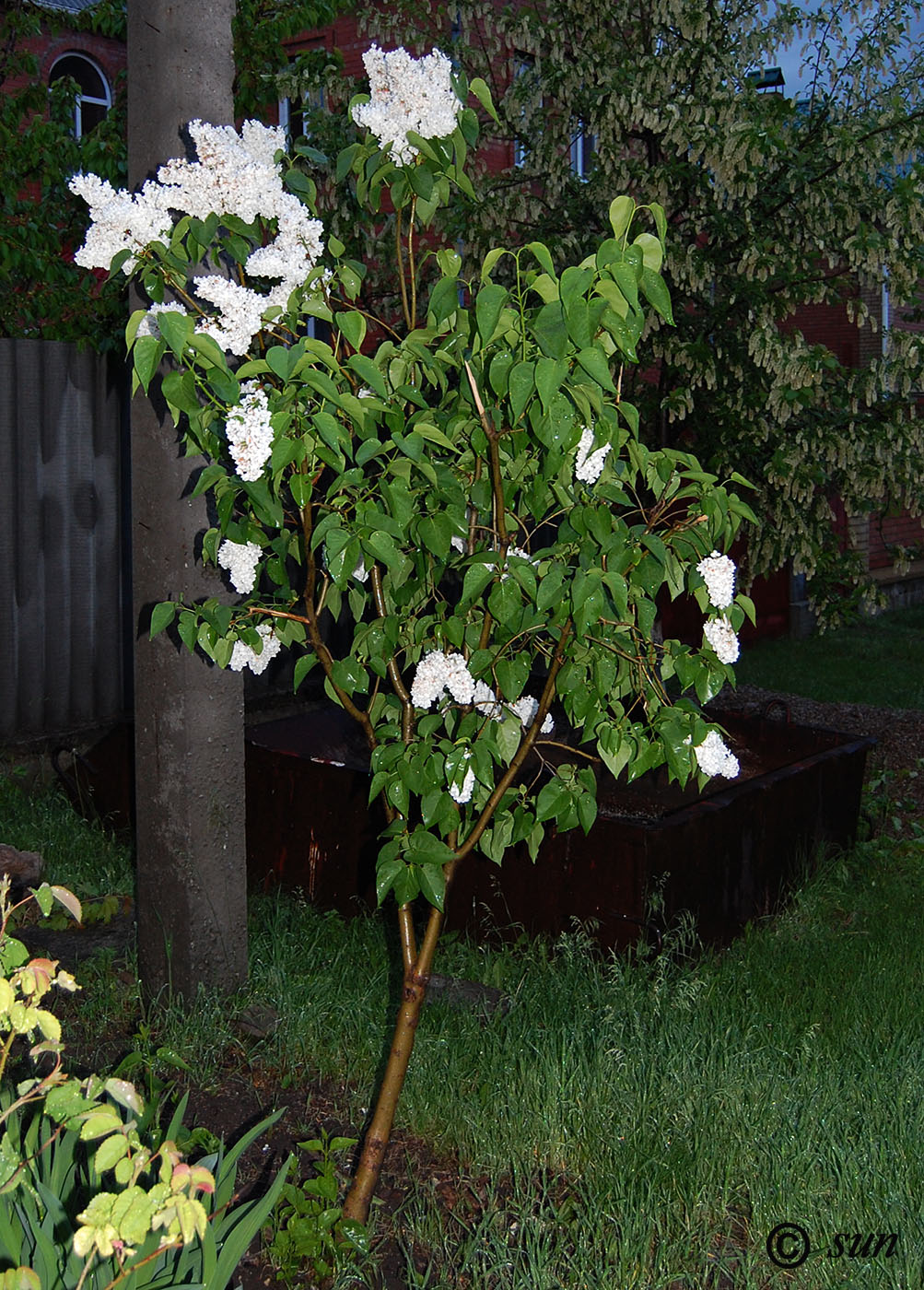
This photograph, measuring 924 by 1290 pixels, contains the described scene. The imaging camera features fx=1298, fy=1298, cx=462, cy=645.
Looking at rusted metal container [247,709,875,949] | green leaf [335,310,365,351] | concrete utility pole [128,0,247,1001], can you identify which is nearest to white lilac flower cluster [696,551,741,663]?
green leaf [335,310,365,351]

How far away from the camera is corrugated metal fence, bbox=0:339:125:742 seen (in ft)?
20.2

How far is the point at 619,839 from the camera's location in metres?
4.43

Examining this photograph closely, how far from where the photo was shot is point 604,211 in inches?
264

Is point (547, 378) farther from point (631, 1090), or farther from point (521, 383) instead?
point (631, 1090)

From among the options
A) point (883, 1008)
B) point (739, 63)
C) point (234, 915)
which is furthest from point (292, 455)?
point (739, 63)

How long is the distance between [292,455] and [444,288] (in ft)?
1.63

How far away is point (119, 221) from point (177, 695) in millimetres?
1672

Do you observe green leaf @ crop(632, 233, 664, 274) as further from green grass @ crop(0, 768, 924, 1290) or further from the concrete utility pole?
green grass @ crop(0, 768, 924, 1290)

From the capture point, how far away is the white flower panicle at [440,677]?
2.66 meters

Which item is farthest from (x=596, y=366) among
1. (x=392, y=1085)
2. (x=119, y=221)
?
(x=392, y=1085)

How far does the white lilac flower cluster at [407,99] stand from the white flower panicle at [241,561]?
88cm

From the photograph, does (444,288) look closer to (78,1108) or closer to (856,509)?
(78,1108)

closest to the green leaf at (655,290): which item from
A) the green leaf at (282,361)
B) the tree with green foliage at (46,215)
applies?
the green leaf at (282,361)

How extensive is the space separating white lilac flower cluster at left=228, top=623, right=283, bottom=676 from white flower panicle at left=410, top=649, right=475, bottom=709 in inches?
15.8
